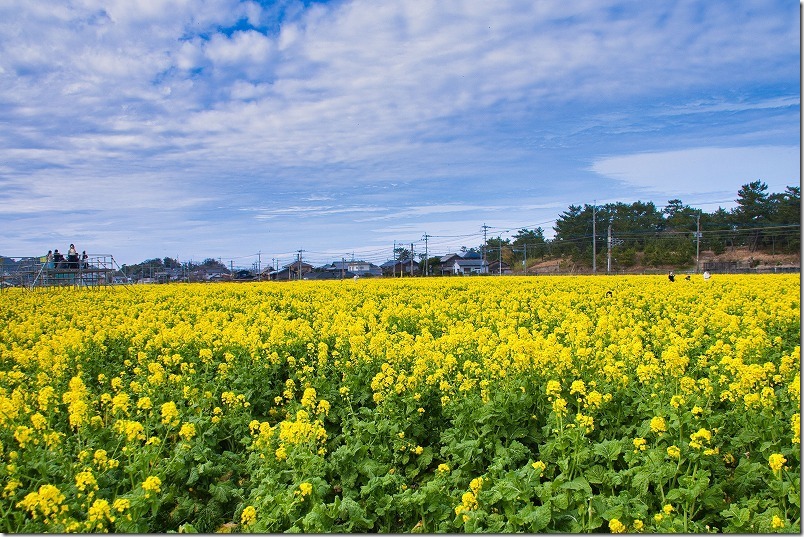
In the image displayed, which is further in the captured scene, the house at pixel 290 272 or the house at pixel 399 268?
the house at pixel 399 268

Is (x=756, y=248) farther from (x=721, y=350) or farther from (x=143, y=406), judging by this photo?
(x=143, y=406)

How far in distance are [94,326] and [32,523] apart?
23.4ft

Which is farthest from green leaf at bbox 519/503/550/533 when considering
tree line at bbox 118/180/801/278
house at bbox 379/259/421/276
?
house at bbox 379/259/421/276

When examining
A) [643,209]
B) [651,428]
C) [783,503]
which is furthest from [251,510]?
[643,209]

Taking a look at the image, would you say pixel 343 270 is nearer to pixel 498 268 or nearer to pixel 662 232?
→ pixel 498 268

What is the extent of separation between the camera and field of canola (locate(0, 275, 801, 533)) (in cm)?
326

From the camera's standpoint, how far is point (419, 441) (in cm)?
479

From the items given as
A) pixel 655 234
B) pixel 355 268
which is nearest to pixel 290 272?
pixel 355 268

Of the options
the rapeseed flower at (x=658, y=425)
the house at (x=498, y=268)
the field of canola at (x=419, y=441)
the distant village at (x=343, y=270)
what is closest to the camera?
the field of canola at (x=419, y=441)

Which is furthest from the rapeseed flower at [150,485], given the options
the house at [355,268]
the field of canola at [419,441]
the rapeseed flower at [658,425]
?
the house at [355,268]

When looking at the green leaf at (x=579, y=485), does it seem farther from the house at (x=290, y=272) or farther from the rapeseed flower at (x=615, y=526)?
the house at (x=290, y=272)

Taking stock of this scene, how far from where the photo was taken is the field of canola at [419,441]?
326 cm

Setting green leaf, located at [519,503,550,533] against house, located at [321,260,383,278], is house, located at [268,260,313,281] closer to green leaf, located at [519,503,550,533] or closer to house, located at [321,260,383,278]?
house, located at [321,260,383,278]

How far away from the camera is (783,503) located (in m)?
3.21
